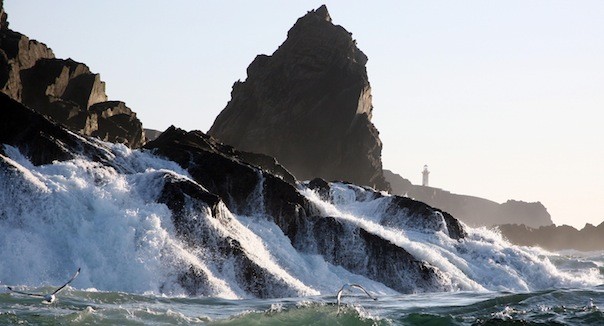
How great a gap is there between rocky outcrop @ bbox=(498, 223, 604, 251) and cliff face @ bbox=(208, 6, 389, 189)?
108ft

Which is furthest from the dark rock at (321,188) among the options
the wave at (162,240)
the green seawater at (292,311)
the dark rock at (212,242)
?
the green seawater at (292,311)

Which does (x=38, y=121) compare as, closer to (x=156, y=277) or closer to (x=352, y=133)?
(x=156, y=277)

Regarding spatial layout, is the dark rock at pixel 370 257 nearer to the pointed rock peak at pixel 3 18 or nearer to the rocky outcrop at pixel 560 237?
the pointed rock peak at pixel 3 18

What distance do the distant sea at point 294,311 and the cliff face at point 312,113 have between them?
89.6 meters

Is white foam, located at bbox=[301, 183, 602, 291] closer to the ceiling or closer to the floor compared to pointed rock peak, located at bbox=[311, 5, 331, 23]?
closer to the floor

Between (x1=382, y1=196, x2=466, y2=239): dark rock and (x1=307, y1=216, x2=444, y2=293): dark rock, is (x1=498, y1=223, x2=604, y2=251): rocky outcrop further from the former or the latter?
(x1=307, y1=216, x2=444, y2=293): dark rock

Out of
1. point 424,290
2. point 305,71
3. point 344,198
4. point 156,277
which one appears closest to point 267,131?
point 305,71

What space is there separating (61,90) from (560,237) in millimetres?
99699

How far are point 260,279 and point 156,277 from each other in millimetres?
4392

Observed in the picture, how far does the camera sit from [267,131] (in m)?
115

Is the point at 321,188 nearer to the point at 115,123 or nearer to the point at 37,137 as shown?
the point at 115,123

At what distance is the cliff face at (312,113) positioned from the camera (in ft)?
378

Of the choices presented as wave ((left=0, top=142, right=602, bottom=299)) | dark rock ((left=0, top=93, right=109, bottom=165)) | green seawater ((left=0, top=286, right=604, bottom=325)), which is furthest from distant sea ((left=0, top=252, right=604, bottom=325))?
dark rock ((left=0, top=93, right=109, bottom=165))

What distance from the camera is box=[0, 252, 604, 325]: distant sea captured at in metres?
18.7
